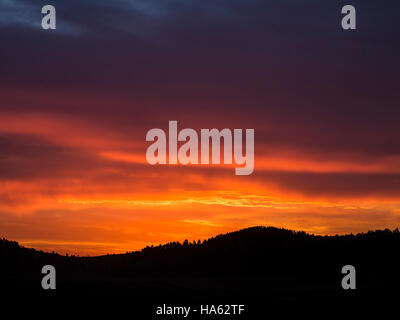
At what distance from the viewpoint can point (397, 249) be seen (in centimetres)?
6081

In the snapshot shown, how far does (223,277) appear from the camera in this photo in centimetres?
5444

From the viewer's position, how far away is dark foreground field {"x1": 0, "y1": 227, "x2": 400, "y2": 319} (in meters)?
39.1

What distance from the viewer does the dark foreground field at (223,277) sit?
3906 cm
